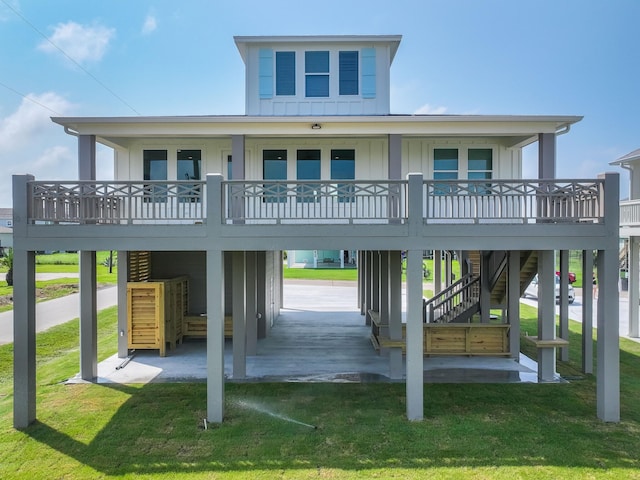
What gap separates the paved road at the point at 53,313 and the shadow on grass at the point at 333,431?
26.9 ft

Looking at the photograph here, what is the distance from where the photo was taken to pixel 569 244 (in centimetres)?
770

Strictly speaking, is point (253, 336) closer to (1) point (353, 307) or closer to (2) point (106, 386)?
(2) point (106, 386)

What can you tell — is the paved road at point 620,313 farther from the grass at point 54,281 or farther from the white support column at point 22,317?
the grass at point 54,281

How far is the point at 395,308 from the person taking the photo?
32.6 ft

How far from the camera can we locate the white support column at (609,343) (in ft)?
24.9

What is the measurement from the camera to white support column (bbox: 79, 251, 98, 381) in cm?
987

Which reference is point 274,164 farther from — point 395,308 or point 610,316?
point 610,316

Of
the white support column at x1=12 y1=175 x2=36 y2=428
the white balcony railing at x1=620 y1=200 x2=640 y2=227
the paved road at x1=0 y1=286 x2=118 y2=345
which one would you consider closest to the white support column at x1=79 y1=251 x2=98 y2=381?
the white support column at x1=12 y1=175 x2=36 y2=428

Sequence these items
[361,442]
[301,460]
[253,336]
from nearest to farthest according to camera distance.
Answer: [301,460] < [361,442] < [253,336]

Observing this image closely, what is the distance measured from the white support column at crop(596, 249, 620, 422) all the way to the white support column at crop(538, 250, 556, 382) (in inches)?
74.5

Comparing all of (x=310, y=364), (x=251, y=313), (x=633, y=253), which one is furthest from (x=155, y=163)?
(x=633, y=253)

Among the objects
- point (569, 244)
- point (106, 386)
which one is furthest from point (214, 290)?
point (569, 244)

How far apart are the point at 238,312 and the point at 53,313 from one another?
13804 millimetres

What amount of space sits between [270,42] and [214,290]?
301 inches
